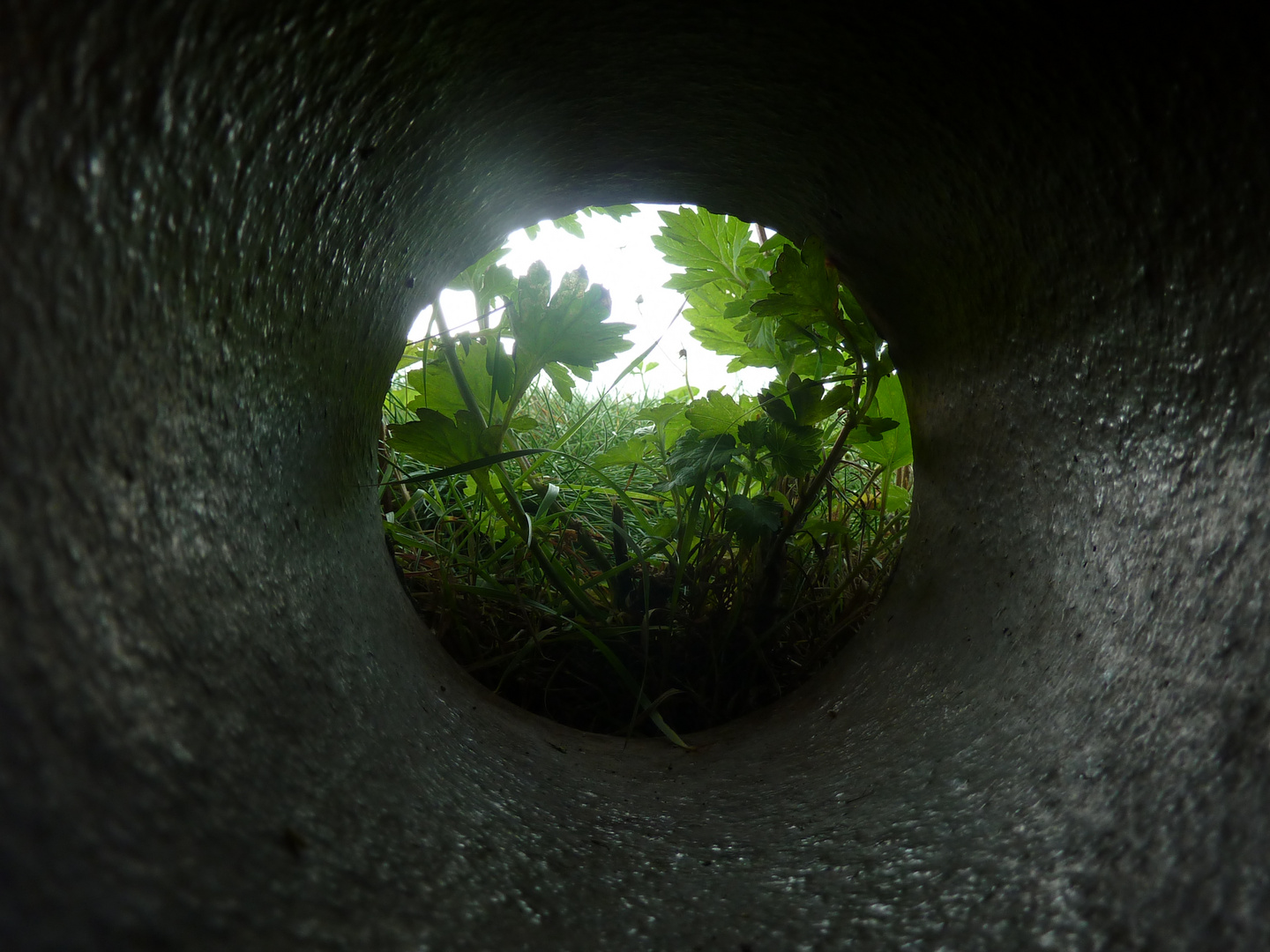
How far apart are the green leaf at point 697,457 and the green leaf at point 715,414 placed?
2cm

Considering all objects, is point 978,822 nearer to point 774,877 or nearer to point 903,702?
point 774,877

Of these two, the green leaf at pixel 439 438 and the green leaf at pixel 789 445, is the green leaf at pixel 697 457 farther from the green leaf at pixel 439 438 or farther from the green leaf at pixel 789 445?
the green leaf at pixel 439 438

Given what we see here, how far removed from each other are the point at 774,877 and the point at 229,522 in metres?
0.56

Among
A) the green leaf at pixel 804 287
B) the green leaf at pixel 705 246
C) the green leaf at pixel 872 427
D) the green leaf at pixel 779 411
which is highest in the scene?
the green leaf at pixel 705 246

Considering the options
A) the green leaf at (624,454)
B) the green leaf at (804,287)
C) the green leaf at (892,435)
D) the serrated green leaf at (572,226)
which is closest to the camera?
the green leaf at (804,287)

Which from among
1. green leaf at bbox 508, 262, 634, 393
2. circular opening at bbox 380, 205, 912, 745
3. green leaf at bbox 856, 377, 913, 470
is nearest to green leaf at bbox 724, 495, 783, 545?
circular opening at bbox 380, 205, 912, 745

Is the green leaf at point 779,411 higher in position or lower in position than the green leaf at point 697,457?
higher

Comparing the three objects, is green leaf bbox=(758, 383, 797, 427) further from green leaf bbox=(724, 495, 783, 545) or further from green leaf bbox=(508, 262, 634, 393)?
green leaf bbox=(508, 262, 634, 393)

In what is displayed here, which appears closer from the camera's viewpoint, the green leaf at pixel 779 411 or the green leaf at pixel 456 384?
the green leaf at pixel 779 411

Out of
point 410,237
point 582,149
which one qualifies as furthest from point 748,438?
point 410,237

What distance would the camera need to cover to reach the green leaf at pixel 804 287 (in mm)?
1293

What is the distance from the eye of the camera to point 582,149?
116 centimetres

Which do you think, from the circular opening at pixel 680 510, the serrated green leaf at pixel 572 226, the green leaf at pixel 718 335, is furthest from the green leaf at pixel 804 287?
the serrated green leaf at pixel 572 226

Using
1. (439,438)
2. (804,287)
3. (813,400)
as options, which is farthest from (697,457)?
(439,438)
